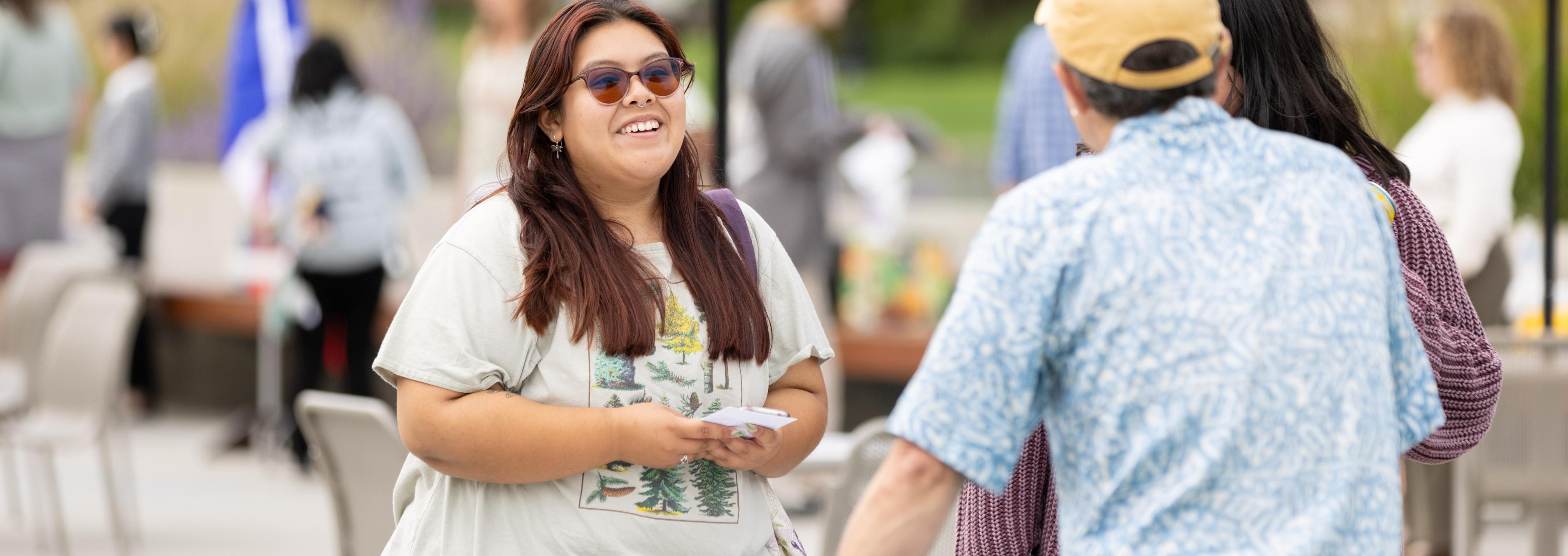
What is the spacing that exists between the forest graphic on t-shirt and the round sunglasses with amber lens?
0.90 ft

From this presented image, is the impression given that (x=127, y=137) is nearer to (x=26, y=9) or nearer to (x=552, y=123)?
(x=26, y=9)

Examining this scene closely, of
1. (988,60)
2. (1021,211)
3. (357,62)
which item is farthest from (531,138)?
(988,60)

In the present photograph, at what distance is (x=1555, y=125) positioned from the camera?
4332 mm

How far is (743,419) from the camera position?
1.93m

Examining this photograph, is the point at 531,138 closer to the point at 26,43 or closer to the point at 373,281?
the point at 373,281

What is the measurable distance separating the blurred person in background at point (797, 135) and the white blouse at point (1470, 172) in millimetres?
1937

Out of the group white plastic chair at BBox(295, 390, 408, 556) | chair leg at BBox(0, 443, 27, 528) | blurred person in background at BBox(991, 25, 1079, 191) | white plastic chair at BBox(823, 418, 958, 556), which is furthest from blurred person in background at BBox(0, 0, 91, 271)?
white plastic chair at BBox(823, 418, 958, 556)

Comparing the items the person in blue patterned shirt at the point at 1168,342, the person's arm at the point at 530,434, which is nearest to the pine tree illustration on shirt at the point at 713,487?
the person's arm at the point at 530,434

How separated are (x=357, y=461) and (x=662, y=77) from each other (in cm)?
112

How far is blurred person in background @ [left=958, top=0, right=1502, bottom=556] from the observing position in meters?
1.99

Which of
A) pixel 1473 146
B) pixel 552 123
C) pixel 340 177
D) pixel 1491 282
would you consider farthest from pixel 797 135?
pixel 552 123

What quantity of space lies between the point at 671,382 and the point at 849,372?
4.89m

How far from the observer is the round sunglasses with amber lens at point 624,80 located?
2.08m

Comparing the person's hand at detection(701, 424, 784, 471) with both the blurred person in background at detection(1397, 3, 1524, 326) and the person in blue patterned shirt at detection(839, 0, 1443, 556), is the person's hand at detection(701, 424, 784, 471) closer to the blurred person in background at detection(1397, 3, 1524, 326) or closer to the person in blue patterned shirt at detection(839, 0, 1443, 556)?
the person in blue patterned shirt at detection(839, 0, 1443, 556)
